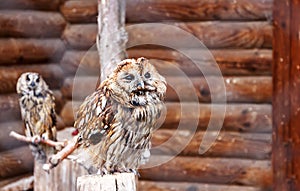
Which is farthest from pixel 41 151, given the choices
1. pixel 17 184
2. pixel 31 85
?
pixel 17 184

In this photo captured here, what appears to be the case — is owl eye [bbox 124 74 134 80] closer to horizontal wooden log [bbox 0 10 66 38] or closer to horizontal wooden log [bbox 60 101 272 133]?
horizontal wooden log [bbox 60 101 272 133]

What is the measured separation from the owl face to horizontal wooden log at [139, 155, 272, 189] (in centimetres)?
210

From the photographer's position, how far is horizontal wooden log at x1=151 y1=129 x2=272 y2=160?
407cm

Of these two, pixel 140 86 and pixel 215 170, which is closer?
pixel 140 86

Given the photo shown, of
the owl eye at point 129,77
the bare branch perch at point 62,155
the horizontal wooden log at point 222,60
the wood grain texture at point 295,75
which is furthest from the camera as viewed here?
the horizontal wooden log at point 222,60

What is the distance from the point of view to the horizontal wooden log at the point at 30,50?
399 cm

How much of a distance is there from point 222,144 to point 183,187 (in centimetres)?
Answer: 37

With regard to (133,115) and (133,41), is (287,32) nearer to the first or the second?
(133,41)

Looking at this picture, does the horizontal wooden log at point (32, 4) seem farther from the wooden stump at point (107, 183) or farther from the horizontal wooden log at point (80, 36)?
the wooden stump at point (107, 183)

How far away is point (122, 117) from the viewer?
2113 millimetres

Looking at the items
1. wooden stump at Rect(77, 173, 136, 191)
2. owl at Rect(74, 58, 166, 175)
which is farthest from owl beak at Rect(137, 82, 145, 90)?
wooden stump at Rect(77, 173, 136, 191)

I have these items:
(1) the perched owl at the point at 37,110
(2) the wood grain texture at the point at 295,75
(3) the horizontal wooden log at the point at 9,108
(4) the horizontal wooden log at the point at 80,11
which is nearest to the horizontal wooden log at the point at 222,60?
(2) the wood grain texture at the point at 295,75

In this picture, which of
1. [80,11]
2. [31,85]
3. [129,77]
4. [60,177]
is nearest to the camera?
[129,77]

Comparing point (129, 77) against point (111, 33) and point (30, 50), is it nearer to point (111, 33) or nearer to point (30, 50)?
point (111, 33)
